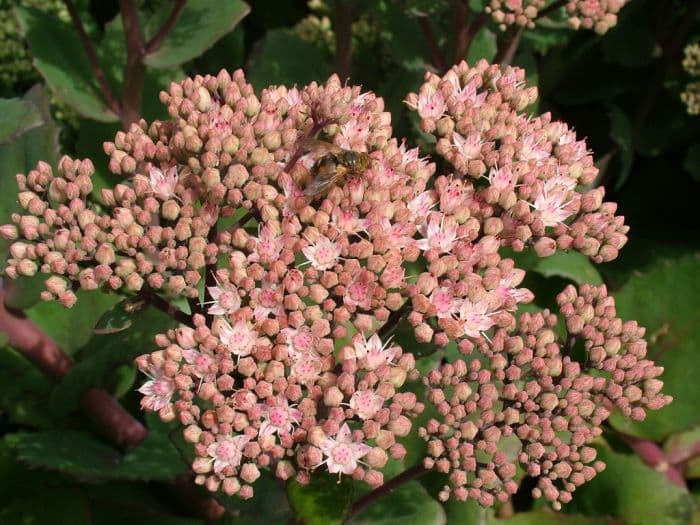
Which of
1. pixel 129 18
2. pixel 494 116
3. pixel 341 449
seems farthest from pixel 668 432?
pixel 129 18

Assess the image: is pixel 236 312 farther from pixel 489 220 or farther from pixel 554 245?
pixel 554 245

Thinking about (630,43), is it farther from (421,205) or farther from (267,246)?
(267,246)

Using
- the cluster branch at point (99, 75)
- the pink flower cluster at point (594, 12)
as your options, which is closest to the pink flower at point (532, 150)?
the pink flower cluster at point (594, 12)

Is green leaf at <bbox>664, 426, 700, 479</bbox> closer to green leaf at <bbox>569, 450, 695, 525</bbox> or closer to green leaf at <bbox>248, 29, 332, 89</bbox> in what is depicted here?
green leaf at <bbox>569, 450, 695, 525</bbox>

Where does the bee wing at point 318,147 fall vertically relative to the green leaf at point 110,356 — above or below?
above

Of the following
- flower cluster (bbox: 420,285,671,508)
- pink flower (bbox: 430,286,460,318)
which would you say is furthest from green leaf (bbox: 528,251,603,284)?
pink flower (bbox: 430,286,460,318)

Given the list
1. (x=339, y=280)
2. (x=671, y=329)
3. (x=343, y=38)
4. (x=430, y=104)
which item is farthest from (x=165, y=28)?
(x=671, y=329)

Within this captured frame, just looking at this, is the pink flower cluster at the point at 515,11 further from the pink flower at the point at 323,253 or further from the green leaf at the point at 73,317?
the green leaf at the point at 73,317
